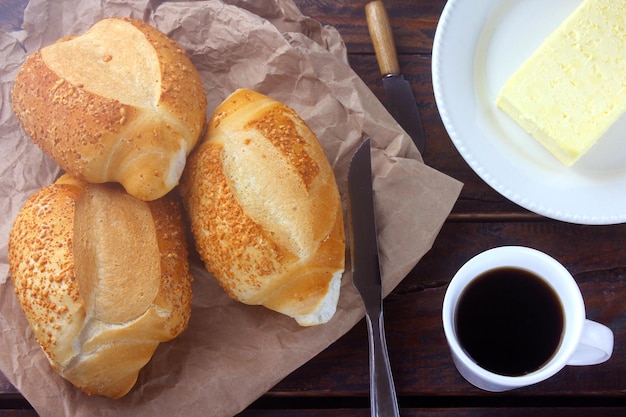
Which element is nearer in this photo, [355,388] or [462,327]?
[462,327]

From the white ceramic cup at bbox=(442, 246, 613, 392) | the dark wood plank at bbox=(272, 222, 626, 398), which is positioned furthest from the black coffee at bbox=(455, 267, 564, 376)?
the dark wood plank at bbox=(272, 222, 626, 398)

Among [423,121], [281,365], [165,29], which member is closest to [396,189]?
[423,121]

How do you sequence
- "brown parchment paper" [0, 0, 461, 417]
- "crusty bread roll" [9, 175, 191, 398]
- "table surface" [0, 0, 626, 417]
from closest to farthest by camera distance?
"crusty bread roll" [9, 175, 191, 398], "brown parchment paper" [0, 0, 461, 417], "table surface" [0, 0, 626, 417]

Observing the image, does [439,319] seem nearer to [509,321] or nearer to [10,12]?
[509,321]

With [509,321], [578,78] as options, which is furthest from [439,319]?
[578,78]

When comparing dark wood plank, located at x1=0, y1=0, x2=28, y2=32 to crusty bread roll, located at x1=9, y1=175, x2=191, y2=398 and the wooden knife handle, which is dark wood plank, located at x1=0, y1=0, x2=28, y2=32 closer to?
crusty bread roll, located at x1=9, y1=175, x2=191, y2=398

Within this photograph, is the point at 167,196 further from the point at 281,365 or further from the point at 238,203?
the point at 281,365
